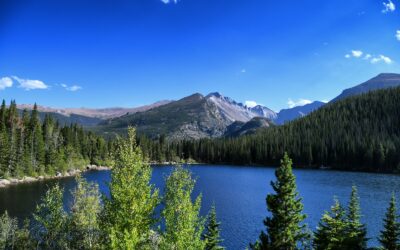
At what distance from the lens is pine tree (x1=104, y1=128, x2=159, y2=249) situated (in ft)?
100

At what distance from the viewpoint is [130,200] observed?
Result: 30938mm

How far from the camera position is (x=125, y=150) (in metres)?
33.3

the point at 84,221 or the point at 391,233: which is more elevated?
the point at 84,221

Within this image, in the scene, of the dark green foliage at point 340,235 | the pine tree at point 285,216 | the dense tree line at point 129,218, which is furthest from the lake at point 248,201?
the dark green foliage at point 340,235

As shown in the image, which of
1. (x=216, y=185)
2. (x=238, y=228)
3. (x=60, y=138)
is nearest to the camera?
(x=238, y=228)

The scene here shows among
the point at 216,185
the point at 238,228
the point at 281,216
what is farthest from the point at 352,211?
the point at 216,185

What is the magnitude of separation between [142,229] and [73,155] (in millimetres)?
164259

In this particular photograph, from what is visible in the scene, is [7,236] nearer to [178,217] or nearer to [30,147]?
[178,217]

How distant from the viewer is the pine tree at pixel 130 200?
30.5 meters

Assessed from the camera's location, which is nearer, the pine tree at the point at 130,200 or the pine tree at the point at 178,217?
the pine tree at the point at 178,217

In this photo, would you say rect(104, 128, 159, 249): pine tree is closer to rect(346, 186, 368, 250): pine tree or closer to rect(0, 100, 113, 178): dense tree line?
rect(346, 186, 368, 250): pine tree

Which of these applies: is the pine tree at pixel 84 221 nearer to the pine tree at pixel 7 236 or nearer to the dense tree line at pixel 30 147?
the pine tree at pixel 7 236

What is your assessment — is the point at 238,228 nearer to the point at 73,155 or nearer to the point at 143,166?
the point at 143,166

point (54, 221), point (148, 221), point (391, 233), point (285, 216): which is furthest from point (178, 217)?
point (391, 233)
